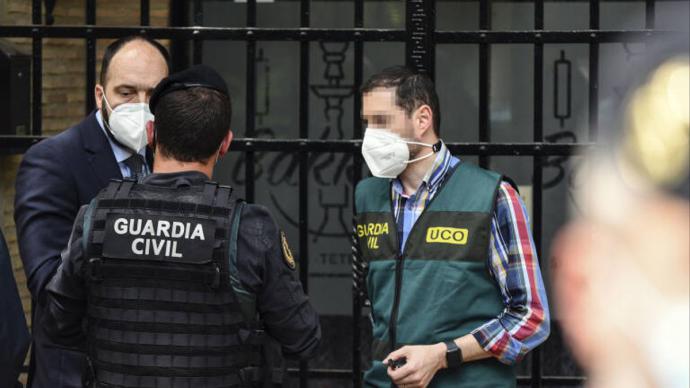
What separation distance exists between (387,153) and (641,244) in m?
0.99

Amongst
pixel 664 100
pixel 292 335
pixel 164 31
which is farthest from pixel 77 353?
pixel 664 100

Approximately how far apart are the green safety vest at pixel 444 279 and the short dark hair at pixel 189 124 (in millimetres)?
779

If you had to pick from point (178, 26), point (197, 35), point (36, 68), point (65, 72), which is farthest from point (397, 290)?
point (178, 26)

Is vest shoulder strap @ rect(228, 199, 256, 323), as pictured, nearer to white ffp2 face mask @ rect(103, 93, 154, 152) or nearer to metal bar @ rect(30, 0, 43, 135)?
white ffp2 face mask @ rect(103, 93, 154, 152)

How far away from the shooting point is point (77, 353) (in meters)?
3.56

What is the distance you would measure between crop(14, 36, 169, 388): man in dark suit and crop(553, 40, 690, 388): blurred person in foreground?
1.67 meters

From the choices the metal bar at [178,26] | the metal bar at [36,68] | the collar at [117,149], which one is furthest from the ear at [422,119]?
the metal bar at [178,26]

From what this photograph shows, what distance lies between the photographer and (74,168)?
364 centimetres

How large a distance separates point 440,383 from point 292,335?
673 mm

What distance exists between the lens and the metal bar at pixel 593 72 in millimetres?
4371

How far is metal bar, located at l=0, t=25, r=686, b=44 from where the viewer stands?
437 centimetres

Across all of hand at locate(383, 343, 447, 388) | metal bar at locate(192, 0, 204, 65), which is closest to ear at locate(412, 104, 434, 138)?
hand at locate(383, 343, 447, 388)

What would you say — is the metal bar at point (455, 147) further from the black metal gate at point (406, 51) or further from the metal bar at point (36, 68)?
the metal bar at point (36, 68)

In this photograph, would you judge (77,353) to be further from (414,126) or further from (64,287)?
(414,126)
